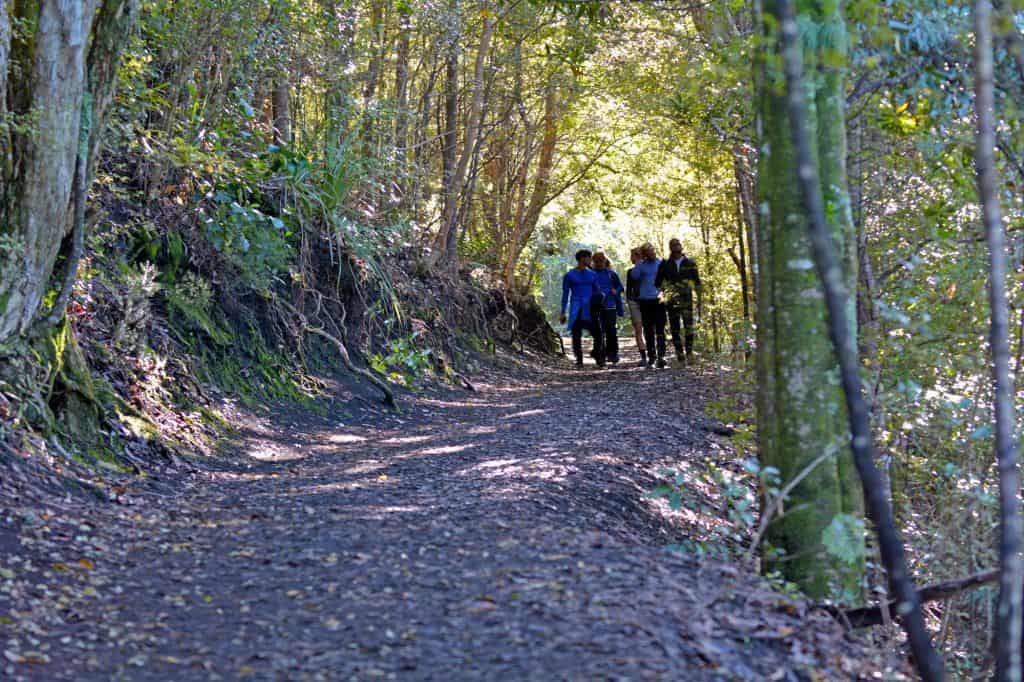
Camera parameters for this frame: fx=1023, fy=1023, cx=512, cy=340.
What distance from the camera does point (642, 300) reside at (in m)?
17.0

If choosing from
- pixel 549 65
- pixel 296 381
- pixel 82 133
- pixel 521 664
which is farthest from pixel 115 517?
pixel 549 65

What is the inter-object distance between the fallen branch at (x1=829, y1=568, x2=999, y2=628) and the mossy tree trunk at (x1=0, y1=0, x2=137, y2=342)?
18.0 ft

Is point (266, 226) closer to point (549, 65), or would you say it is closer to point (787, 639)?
point (787, 639)

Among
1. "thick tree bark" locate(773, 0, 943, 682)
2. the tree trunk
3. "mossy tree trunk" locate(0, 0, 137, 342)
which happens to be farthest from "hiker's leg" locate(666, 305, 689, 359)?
"thick tree bark" locate(773, 0, 943, 682)

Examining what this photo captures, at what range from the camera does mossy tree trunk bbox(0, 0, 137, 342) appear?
6.70 m

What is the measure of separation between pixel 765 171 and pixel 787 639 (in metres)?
2.17

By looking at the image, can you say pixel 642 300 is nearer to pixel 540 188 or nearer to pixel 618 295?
pixel 618 295

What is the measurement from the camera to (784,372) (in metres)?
4.93

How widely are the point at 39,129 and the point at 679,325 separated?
40.4 feet

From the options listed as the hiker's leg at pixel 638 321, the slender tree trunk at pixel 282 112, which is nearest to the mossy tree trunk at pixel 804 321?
the slender tree trunk at pixel 282 112

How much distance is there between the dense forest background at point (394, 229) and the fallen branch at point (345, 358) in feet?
0.22

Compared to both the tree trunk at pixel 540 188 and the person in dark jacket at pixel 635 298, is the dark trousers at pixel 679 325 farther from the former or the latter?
the tree trunk at pixel 540 188

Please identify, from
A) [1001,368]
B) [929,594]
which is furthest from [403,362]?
[1001,368]

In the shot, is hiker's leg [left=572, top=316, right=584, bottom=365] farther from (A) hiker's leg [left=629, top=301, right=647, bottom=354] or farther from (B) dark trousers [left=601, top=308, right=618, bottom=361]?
(A) hiker's leg [left=629, top=301, right=647, bottom=354]
